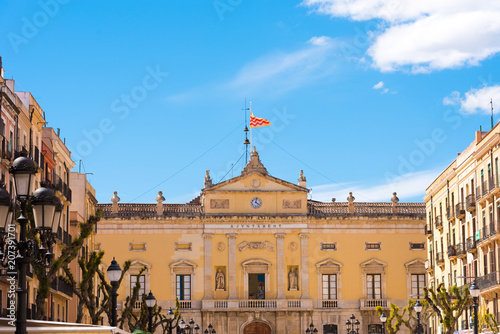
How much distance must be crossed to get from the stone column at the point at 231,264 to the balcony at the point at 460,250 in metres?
20.5

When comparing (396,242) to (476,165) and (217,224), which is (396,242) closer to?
(217,224)

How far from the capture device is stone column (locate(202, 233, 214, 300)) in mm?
68188

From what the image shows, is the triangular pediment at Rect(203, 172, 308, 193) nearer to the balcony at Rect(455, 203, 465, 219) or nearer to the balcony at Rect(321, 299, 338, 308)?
the balcony at Rect(321, 299, 338, 308)

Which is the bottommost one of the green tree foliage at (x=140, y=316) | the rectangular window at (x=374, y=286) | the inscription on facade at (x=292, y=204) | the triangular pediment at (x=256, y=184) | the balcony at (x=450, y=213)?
the green tree foliage at (x=140, y=316)

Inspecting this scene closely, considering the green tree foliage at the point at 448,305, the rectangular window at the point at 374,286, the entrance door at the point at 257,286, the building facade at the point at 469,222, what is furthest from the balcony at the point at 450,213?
the entrance door at the point at 257,286

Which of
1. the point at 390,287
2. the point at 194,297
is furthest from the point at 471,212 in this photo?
the point at 194,297

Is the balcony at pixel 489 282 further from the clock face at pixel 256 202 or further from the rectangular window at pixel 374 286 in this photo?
the clock face at pixel 256 202

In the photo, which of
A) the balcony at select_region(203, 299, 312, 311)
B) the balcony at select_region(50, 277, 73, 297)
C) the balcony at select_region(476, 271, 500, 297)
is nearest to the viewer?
the balcony at select_region(50, 277, 73, 297)

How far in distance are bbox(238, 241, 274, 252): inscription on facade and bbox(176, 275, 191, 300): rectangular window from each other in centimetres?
439

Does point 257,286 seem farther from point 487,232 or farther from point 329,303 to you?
point 487,232

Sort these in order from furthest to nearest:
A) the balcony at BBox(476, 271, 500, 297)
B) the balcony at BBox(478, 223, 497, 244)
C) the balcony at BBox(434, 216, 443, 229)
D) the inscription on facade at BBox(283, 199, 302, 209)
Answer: the inscription on facade at BBox(283, 199, 302, 209) < the balcony at BBox(434, 216, 443, 229) < the balcony at BBox(478, 223, 497, 244) < the balcony at BBox(476, 271, 500, 297)

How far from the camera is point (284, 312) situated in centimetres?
6781

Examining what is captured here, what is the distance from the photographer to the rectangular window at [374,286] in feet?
226

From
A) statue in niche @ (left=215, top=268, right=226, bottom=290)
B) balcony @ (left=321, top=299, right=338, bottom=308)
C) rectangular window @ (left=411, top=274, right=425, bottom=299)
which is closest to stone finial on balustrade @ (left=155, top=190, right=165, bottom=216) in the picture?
statue in niche @ (left=215, top=268, right=226, bottom=290)
